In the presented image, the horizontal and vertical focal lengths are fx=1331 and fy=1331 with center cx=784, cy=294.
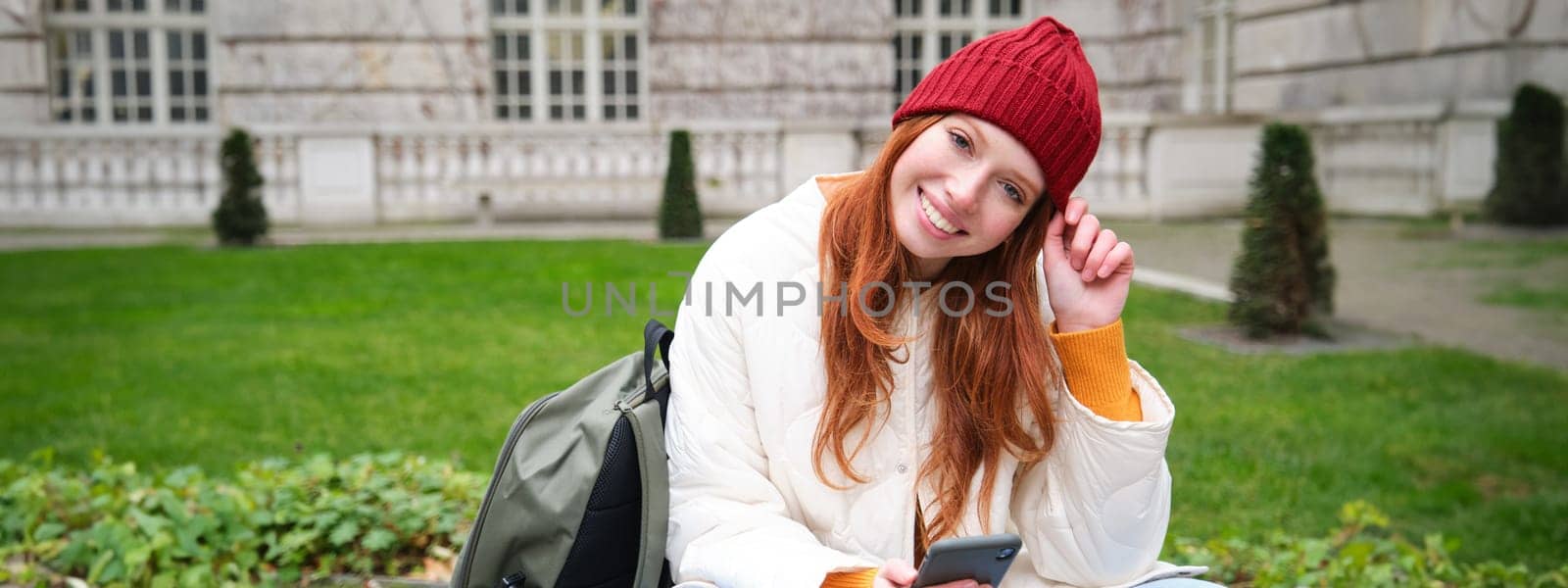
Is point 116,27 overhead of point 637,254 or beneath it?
overhead

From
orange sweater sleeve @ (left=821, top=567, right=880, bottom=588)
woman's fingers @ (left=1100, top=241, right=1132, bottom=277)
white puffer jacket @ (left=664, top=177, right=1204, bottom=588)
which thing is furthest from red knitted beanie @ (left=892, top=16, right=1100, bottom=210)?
orange sweater sleeve @ (left=821, top=567, right=880, bottom=588)

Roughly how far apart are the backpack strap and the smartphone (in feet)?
1.74

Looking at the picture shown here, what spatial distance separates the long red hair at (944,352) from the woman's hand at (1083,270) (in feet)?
0.12

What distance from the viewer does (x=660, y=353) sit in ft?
7.54

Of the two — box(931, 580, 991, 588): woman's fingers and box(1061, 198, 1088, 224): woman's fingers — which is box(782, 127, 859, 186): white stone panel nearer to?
box(1061, 198, 1088, 224): woman's fingers

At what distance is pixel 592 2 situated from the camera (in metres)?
18.2

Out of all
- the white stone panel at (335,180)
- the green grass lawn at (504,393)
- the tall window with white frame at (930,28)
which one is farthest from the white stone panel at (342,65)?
the green grass lawn at (504,393)

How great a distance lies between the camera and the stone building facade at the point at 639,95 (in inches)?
589

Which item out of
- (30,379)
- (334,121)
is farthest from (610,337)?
(334,121)

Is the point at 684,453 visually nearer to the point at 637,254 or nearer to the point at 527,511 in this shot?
the point at 527,511

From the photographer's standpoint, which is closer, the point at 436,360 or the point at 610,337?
the point at 436,360

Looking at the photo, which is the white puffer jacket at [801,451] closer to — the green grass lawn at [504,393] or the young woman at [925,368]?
the young woman at [925,368]

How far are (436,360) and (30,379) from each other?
2.06m

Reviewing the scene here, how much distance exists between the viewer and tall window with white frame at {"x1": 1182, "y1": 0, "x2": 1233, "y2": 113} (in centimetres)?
1823
